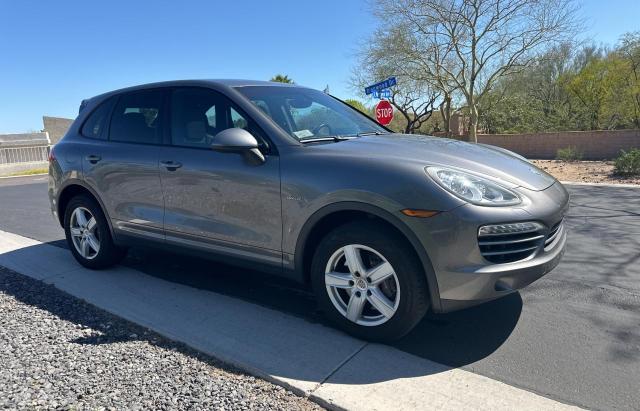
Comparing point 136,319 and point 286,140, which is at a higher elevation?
point 286,140

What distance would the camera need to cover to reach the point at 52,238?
6.54m

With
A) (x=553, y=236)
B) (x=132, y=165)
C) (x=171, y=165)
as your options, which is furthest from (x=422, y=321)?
(x=132, y=165)

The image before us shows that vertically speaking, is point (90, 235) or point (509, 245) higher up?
point (509, 245)

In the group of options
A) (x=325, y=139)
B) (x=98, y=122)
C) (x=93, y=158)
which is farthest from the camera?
(x=98, y=122)

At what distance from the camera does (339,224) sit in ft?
10.5

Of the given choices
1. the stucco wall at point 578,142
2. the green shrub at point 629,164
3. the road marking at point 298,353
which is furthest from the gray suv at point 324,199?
the stucco wall at point 578,142

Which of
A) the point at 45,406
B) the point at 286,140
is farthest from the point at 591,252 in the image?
the point at 45,406

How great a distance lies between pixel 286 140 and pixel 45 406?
2148 mm

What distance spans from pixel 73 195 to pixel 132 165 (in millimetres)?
1221

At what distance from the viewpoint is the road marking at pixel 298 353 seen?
8.20 ft

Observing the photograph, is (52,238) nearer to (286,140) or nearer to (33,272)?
(33,272)

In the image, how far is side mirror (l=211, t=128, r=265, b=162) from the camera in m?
3.27

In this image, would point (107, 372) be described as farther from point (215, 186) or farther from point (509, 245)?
point (509, 245)

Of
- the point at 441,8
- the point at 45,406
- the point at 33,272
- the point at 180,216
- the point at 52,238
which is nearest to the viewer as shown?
the point at 45,406
